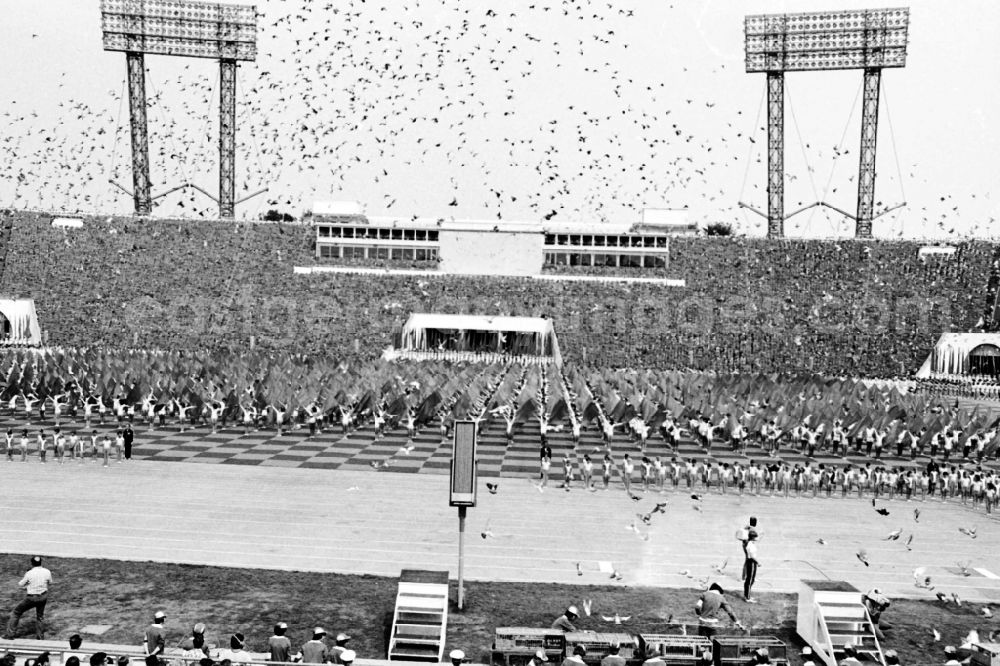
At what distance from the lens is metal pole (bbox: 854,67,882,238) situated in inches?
2931

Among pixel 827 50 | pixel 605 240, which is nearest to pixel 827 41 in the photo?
pixel 827 50

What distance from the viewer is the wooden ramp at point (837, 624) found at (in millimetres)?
11859

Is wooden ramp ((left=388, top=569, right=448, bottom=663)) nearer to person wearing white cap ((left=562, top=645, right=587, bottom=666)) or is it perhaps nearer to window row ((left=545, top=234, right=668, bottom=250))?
person wearing white cap ((left=562, top=645, right=587, bottom=666))

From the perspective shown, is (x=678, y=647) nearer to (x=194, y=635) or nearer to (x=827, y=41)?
(x=194, y=635)

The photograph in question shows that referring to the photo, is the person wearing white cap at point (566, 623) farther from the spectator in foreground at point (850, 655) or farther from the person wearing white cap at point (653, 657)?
the spectator in foreground at point (850, 655)

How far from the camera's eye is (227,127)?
263 ft

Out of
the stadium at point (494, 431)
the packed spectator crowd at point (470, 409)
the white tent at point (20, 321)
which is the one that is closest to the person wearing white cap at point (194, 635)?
the stadium at point (494, 431)

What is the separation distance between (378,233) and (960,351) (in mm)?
51006

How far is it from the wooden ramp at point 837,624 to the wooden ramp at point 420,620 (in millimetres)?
4790

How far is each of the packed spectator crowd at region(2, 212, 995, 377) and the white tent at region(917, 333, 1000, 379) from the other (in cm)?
225

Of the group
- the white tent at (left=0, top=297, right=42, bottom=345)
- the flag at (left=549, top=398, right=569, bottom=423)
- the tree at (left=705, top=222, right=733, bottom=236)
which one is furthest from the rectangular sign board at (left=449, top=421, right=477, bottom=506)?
the tree at (left=705, top=222, right=733, bottom=236)

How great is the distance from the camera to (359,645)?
40.3 ft

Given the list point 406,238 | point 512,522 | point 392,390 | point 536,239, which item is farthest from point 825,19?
point 512,522

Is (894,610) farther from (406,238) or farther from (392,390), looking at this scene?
(406,238)
